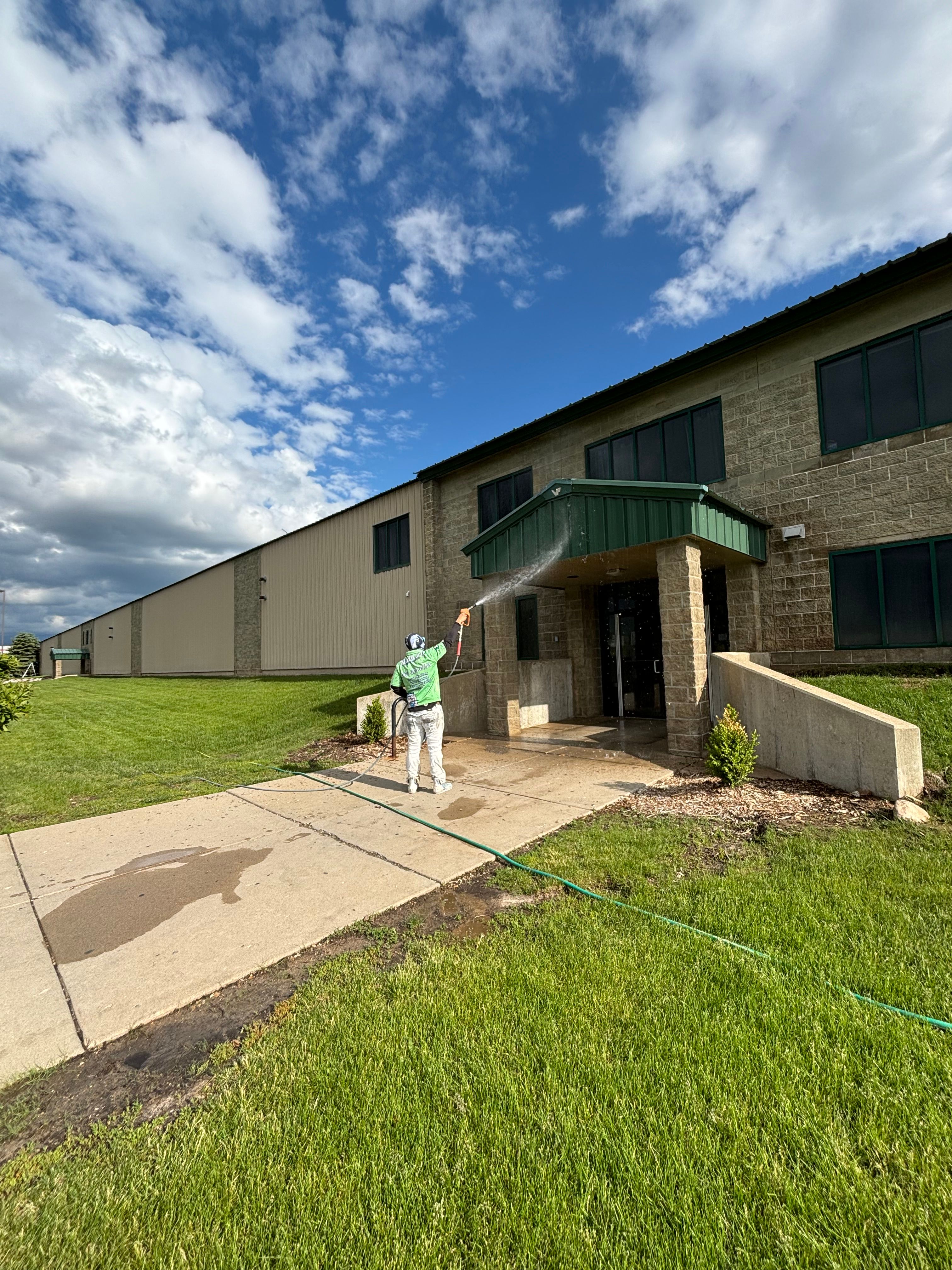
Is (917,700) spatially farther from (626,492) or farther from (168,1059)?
(168,1059)

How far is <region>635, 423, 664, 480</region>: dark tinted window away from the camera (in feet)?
44.5

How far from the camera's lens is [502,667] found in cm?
1220

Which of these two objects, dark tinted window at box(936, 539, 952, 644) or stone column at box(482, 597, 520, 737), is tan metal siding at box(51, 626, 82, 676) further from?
dark tinted window at box(936, 539, 952, 644)

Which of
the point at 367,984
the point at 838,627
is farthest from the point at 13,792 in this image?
the point at 838,627

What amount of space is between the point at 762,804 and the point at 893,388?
343 inches

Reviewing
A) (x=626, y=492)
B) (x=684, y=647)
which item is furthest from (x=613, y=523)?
(x=684, y=647)

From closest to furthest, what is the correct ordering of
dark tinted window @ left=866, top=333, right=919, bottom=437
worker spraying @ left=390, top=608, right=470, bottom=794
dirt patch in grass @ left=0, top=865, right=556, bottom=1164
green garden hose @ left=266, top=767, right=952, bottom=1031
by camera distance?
dirt patch in grass @ left=0, top=865, right=556, bottom=1164, green garden hose @ left=266, top=767, right=952, bottom=1031, worker spraying @ left=390, top=608, right=470, bottom=794, dark tinted window @ left=866, top=333, right=919, bottom=437

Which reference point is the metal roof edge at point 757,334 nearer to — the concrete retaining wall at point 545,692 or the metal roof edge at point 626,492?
the metal roof edge at point 626,492

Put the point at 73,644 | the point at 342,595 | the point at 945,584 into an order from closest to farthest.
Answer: the point at 945,584
the point at 342,595
the point at 73,644

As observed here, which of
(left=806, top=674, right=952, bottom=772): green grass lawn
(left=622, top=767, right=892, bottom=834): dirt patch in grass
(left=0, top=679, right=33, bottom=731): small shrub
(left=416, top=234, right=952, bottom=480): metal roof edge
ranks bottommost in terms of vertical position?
(left=622, top=767, right=892, bottom=834): dirt patch in grass

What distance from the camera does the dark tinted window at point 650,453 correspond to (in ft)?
44.5

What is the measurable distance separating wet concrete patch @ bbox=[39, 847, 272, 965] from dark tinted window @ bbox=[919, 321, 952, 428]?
1250cm

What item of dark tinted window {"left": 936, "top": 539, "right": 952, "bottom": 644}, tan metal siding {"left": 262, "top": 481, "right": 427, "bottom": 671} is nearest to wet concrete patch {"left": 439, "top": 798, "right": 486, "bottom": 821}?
dark tinted window {"left": 936, "top": 539, "right": 952, "bottom": 644}

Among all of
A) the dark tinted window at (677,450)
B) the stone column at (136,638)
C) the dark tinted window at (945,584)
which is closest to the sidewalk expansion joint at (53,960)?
the dark tinted window at (945,584)
